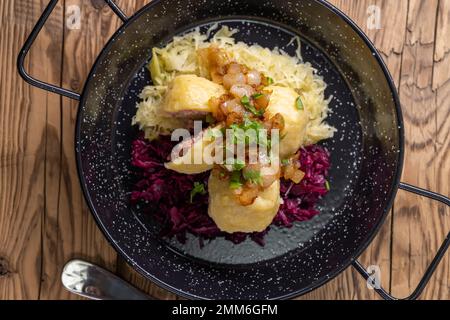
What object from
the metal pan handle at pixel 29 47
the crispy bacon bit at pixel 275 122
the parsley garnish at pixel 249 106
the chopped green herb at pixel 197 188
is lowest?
the chopped green herb at pixel 197 188

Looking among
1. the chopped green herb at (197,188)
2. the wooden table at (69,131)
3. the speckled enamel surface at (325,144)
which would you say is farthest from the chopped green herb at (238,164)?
the wooden table at (69,131)

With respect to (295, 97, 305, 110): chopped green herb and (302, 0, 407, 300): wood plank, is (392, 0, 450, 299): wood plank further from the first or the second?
(295, 97, 305, 110): chopped green herb

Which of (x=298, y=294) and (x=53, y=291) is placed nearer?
(x=298, y=294)

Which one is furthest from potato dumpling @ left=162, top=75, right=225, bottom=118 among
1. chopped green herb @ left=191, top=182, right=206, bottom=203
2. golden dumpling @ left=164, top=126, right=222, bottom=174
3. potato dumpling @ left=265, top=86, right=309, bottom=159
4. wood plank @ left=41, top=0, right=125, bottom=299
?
wood plank @ left=41, top=0, right=125, bottom=299

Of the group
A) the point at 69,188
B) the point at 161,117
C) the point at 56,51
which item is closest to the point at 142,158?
the point at 161,117

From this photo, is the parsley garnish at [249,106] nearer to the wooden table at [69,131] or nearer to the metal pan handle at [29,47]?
the metal pan handle at [29,47]

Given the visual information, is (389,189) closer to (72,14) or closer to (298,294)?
(298,294)
